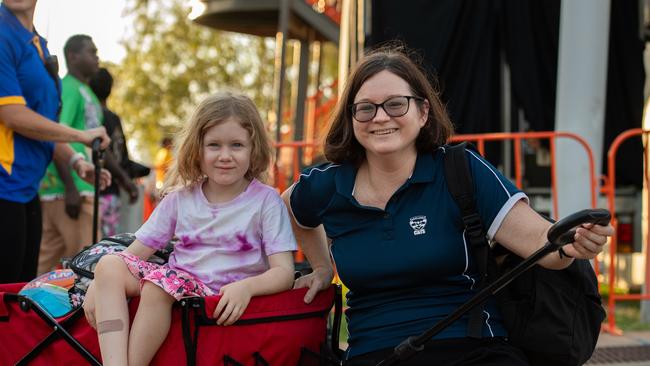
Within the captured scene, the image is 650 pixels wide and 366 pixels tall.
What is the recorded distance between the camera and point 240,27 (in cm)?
1198

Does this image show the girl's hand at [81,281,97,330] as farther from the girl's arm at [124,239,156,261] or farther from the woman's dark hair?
the woman's dark hair

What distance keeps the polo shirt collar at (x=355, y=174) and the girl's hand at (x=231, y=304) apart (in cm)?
48

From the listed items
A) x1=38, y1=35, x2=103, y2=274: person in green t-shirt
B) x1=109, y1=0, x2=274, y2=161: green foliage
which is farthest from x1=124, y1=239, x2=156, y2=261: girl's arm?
x1=109, y1=0, x2=274, y2=161: green foliage

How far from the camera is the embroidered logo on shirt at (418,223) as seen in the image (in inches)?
99.6

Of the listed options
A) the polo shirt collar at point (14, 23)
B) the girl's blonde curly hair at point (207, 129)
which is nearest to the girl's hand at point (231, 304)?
the girl's blonde curly hair at point (207, 129)

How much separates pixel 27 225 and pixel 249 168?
109 cm

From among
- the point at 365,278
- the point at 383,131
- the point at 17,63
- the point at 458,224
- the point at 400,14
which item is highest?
the point at 400,14

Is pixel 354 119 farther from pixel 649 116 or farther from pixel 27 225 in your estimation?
pixel 649 116

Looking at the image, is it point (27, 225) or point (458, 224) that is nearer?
point (458, 224)

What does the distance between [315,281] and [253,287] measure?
268 millimetres

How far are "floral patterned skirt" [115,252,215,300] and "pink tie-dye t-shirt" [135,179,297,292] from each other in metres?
0.08

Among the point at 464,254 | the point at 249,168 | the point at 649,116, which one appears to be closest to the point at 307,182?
the point at 249,168

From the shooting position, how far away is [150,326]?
7.88 ft

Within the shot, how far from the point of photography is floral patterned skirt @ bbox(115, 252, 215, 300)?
95.3 inches
